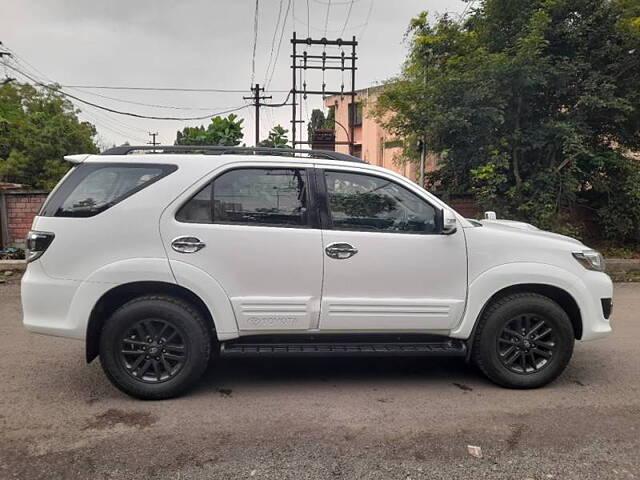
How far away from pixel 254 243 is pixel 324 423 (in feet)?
4.50

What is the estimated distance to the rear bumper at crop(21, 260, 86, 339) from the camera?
3.57 meters

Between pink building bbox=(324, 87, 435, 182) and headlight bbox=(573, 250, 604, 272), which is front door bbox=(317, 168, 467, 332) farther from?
pink building bbox=(324, 87, 435, 182)

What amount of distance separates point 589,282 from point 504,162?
5.26 meters

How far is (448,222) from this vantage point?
3781 millimetres

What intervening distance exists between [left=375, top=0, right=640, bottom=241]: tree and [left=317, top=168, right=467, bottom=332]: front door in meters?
5.35

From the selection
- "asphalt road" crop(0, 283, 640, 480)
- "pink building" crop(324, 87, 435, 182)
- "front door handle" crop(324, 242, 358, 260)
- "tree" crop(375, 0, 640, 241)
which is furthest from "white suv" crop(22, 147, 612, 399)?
"pink building" crop(324, 87, 435, 182)

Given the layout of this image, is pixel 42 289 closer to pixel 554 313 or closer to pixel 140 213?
pixel 140 213

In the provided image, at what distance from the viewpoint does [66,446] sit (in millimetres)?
3047

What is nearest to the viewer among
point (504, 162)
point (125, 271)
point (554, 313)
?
point (125, 271)

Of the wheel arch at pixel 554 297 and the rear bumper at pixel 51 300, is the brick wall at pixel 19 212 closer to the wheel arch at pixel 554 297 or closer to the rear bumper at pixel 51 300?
the rear bumper at pixel 51 300

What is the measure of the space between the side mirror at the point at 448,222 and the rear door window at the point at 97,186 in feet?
6.96

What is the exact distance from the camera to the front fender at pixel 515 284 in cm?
384

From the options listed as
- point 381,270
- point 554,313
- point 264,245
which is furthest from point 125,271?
point 554,313

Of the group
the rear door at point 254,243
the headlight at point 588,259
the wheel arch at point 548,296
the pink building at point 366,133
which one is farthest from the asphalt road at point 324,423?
the pink building at point 366,133
